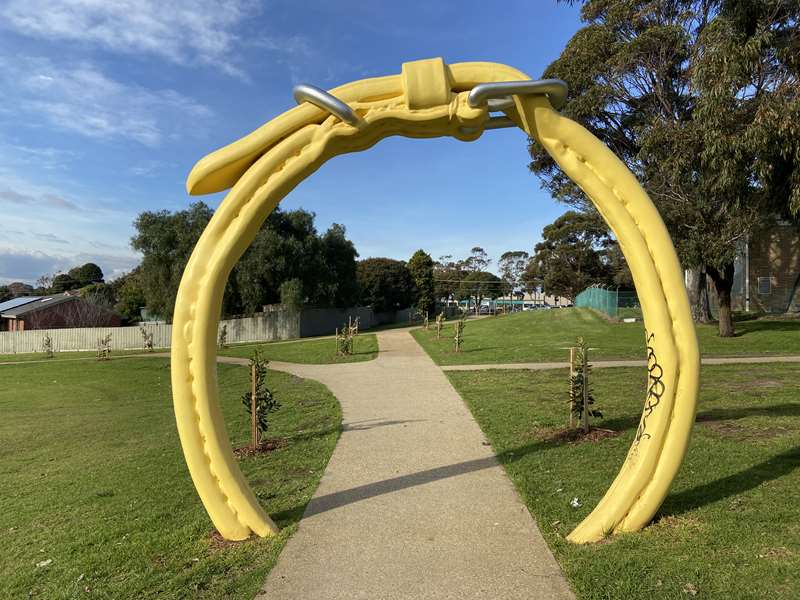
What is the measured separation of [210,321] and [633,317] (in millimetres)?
31208

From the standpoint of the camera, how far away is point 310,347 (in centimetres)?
2520

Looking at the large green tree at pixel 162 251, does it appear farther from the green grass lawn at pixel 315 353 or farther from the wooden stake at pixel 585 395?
the wooden stake at pixel 585 395

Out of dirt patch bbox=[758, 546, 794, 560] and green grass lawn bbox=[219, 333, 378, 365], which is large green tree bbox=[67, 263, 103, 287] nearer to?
green grass lawn bbox=[219, 333, 378, 365]

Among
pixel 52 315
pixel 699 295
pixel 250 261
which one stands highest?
pixel 250 261

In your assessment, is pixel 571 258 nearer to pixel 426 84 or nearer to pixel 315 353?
pixel 315 353

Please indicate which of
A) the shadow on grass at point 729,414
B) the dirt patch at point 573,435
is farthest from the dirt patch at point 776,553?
the shadow on grass at point 729,414

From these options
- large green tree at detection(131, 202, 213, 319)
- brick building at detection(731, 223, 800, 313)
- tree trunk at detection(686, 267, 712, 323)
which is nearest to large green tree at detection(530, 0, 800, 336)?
tree trunk at detection(686, 267, 712, 323)

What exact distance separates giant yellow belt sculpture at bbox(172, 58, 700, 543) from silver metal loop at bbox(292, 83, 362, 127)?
1 cm

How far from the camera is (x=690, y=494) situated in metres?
4.97

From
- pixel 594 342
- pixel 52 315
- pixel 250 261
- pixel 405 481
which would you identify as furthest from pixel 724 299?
pixel 52 315

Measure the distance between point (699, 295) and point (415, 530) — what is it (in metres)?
28.0

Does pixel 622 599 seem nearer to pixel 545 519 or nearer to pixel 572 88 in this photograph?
pixel 545 519

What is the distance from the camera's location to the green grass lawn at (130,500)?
12.6 feet

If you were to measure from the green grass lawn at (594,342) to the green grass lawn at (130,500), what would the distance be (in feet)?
26.8
